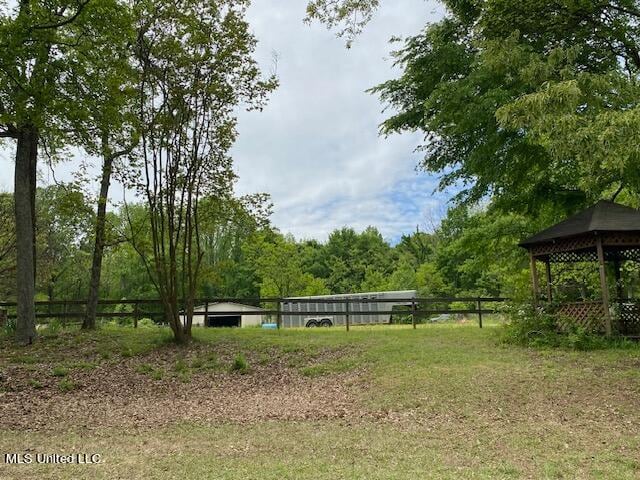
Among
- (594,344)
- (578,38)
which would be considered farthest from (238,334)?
(578,38)

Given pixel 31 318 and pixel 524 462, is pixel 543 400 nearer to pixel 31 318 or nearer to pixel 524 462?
pixel 524 462

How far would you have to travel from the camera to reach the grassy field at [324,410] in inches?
159

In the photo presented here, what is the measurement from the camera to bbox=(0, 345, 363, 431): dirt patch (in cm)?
594

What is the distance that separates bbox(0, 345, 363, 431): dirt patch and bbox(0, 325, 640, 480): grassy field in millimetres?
33

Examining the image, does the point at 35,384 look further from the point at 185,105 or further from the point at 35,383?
the point at 185,105

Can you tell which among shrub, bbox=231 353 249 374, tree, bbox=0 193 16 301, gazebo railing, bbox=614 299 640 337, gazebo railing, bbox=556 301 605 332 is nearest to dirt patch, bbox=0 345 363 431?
shrub, bbox=231 353 249 374

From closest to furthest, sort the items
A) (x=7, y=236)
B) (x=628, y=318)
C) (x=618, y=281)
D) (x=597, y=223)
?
(x=597, y=223) < (x=628, y=318) < (x=618, y=281) < (x=7, y=236)

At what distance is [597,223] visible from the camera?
1027 centimetres

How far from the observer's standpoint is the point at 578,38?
29.6 feet

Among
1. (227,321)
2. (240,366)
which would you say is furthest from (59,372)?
(227,321)

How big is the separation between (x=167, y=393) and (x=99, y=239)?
19.8 feet

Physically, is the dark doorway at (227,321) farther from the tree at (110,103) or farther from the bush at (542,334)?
the bush at (542,334)

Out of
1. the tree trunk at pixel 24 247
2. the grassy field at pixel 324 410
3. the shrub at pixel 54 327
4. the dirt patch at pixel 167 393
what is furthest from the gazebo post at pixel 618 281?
the shrub at pixel 54 327

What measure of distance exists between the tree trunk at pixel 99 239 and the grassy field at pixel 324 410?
8.17 feet
